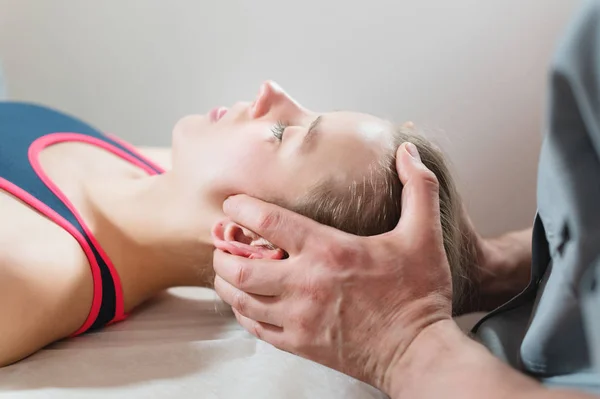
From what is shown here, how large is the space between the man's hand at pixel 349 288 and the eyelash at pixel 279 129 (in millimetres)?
163

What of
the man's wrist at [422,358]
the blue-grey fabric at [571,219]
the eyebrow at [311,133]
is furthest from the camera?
the eyebrow at [311,133]

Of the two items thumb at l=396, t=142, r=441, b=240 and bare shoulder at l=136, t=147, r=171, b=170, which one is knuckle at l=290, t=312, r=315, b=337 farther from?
bare shoulder at l=136, t=147, r=171, b=170

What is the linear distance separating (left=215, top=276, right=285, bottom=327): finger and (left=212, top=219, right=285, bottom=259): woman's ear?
54 millimetres

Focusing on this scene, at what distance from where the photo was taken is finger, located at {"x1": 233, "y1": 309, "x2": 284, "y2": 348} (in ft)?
2.51

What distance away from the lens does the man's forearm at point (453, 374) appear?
1.98ft

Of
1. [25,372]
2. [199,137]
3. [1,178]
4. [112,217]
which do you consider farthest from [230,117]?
[25,372]

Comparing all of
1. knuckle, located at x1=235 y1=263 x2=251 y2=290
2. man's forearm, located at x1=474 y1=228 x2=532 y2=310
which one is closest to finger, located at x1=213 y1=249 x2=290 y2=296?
→ knuckle, located at x1=235 y1=263 x2=251 y2=290

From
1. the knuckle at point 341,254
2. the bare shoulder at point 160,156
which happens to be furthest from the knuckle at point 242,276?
the bare shoulder at point 160,156

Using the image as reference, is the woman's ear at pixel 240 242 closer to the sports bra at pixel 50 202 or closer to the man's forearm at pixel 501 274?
the sports bra at pixel 50 202

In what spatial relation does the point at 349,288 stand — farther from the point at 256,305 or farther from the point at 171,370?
the point at 171,370

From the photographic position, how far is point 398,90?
54.9 inches

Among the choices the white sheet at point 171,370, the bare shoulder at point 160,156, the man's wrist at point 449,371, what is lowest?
the white sheet at point 171,370

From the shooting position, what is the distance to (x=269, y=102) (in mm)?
978

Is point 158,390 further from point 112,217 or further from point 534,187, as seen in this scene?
point 534,187
